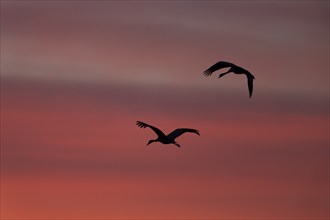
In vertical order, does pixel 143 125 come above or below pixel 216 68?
below

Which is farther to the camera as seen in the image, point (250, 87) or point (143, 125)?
point (250, 87)

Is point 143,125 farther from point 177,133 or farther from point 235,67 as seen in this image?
point 235,67

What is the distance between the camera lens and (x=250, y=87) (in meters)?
67.2

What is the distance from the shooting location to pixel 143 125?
61.1 m

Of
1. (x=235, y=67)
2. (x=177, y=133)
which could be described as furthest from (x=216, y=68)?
(x=177, y=133)

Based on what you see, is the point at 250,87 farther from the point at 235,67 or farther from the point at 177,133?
the point at 177,133

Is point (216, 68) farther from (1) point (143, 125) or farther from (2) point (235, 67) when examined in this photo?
(1) point (143, 125)

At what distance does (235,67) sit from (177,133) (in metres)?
8.00

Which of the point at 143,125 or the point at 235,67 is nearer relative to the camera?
the point at 143,125

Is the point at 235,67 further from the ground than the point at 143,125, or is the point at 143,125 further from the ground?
the point at 235,67

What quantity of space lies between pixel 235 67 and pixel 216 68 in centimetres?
206

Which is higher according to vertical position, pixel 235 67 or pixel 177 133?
pixel 235 67

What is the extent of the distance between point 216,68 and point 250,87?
3.58 meters

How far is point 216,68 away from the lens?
221ft
